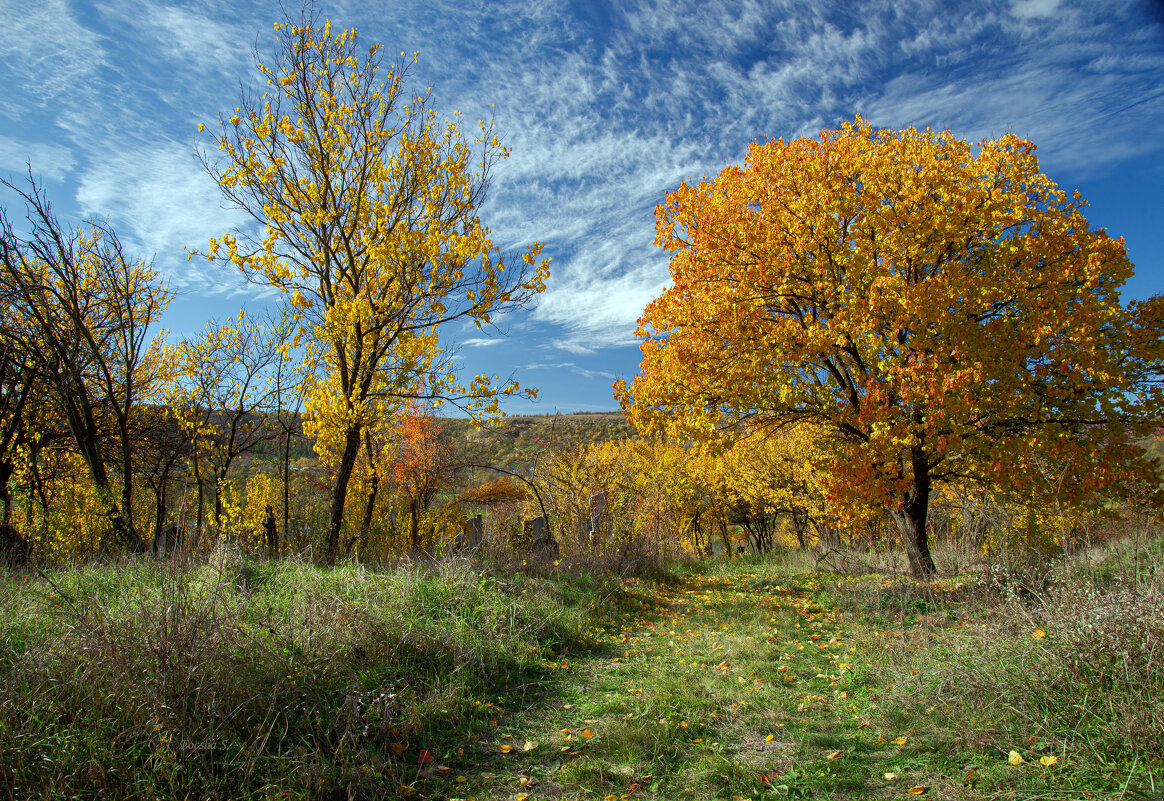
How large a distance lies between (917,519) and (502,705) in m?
8.50

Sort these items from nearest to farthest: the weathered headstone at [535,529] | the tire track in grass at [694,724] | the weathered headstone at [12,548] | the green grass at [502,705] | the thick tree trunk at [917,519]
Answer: the green grass at [502,705] < the tire track in grass at [694,724] < the weathered headstone at [12,548] < the thick tree trunk at [917,519] < the weathered headstone at [535,529]

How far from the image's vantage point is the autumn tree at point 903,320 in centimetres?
785

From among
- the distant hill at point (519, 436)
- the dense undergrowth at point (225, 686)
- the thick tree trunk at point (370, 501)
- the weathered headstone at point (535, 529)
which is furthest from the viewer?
the distant hill at point (519, 436)

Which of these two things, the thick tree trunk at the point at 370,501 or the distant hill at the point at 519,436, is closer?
the thick tree trunk at the point at 370,501

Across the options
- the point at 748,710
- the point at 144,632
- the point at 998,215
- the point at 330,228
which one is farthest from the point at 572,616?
the point at 998,215

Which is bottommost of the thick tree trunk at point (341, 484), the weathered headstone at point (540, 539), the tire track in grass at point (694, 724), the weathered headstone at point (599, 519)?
the tire track in grass at point (694, 724)

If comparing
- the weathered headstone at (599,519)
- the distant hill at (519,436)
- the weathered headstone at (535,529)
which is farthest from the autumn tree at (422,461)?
the weathered headstone at (599,519)

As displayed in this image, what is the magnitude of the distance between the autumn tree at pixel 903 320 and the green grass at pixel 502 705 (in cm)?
387

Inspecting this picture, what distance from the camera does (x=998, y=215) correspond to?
27.1 ft

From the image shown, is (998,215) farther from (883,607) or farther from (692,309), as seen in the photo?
(883,607)

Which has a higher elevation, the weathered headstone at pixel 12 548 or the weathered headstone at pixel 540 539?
the weathered headstone at pixel 12 548

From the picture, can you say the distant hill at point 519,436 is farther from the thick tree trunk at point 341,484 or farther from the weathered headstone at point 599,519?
the thick tree trunk at point 341,484

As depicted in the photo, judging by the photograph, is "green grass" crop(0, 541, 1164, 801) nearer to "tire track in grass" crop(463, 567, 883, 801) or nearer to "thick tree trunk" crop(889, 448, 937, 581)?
"tire track in grass" crop(463, 567, 883, 801)

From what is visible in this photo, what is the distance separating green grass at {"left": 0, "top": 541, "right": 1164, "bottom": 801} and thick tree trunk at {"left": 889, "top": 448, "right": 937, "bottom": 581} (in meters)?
4.81
